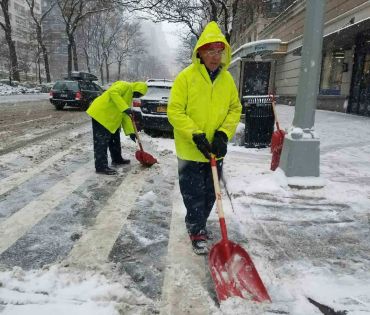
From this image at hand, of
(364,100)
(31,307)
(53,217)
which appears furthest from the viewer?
(364,100)

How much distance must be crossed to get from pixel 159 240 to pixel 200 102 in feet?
4.49

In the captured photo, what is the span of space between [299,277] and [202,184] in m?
1.15

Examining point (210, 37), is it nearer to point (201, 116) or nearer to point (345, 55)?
point (201, 116)

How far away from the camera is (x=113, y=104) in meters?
5.86

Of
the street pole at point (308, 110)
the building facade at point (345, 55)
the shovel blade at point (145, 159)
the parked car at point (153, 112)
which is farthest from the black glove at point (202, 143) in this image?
the building facade at point (345, 55)

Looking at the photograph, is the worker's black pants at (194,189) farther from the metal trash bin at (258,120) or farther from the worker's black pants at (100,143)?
the metal trash bin at (258,120)

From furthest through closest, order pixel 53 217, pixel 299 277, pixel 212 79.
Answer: pixel 53 217 < pixel 212 79 < pixel 299 277

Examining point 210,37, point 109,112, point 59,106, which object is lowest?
point 59,106

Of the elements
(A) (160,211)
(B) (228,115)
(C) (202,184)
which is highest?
(B) (228,115)

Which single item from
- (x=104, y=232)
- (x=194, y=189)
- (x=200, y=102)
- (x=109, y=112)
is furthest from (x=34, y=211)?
(x=200, y=102)

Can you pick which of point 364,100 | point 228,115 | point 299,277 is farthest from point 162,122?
point 364,100

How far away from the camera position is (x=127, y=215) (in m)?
4.20

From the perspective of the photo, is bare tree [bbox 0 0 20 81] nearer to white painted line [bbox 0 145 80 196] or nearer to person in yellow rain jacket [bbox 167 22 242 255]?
white painted line [bbox 0 145 80 196]

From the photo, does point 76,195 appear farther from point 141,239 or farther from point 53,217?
point 141,239
